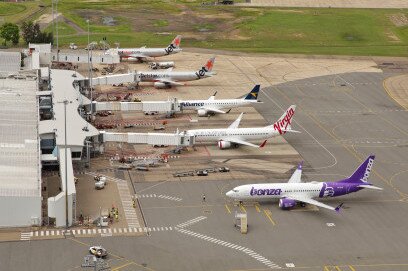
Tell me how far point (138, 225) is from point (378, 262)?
36.1m

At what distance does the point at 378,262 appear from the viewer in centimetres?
10275

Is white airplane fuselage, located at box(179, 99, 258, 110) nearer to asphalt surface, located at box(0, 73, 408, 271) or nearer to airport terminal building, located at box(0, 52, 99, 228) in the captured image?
airport terminal building, located at box(0, 52, 99, 228)

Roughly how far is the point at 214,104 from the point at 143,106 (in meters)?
17.6

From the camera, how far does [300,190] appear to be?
12019 centimetres

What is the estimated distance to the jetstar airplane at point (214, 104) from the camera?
172125mm

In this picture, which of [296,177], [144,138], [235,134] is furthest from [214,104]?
[296,177]

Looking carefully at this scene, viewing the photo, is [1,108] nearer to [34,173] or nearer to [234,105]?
[34,173]

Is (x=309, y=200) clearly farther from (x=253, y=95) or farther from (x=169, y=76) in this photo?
(x=169, y=76)

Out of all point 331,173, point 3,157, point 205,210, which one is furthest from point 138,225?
point 331,173

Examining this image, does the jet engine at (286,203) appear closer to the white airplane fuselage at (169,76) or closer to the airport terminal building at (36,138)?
the airport terminal building at (36,138)

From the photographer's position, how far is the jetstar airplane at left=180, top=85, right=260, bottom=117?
172m

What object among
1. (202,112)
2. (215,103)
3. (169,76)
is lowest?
(202,112)

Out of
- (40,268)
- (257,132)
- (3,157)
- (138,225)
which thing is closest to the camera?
(40,268)

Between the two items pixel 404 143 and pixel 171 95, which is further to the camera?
pixel 171 95
